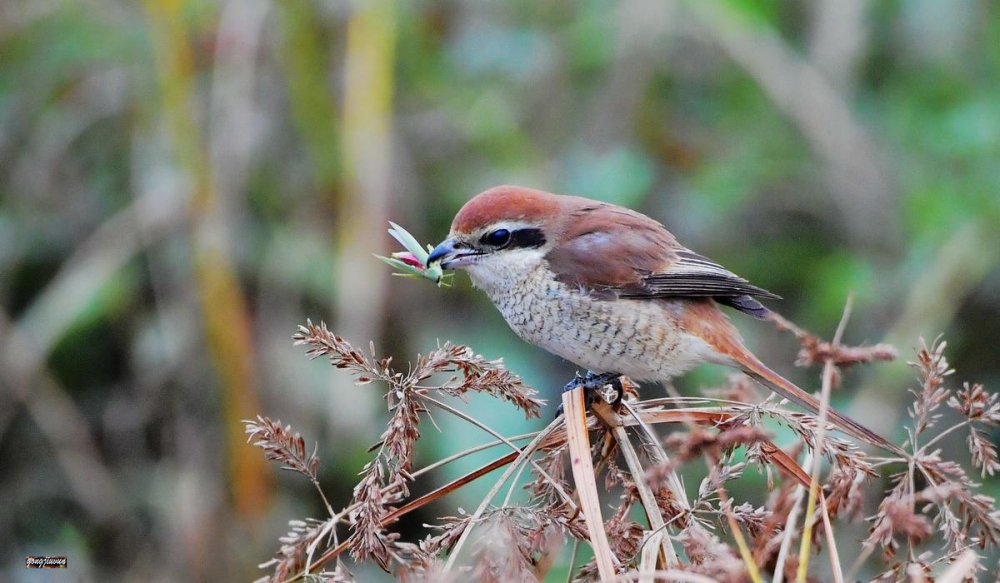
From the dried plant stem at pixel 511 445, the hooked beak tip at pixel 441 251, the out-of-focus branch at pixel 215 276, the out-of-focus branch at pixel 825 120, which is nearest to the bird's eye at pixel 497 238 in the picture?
the hooked beak tip at pixel 441 251

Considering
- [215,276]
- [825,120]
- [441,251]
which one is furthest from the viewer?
[825,120]

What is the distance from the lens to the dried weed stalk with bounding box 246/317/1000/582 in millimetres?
1423

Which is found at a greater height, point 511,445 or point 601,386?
point 511,445

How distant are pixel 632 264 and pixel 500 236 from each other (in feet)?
1.34

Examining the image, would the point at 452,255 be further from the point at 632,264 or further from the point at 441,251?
the point at 632,264

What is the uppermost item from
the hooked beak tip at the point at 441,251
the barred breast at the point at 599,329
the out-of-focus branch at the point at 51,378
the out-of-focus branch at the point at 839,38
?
the out-of-focus branch at the point at 839,38

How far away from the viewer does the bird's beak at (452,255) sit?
2.77 meters

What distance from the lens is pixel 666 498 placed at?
182 cm

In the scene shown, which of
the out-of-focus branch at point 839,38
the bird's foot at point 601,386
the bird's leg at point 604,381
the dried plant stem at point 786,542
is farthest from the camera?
the out-of-focus branch at point 839,38

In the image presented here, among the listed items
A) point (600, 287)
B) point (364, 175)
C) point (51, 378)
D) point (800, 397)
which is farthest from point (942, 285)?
point (51, 378)

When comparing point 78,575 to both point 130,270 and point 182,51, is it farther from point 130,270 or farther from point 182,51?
point 182,51

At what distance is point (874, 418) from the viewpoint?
12.2 feet

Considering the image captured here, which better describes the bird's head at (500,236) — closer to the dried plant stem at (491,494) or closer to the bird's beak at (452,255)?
the bird's beak at (452,255)

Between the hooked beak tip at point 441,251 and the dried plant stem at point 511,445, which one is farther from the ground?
the hooked beak tip at point 441,251
